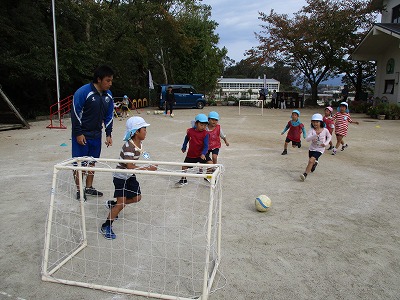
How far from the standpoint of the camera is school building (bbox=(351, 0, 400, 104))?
18516mm

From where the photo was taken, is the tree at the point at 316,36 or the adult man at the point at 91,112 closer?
the adult man at the point at 91,112

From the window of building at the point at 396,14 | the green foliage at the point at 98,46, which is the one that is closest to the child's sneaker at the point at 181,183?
the green foliage at the point at 98,46

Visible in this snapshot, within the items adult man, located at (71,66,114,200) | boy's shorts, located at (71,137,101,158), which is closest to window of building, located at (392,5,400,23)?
adult man, located at (71,66,114,200)

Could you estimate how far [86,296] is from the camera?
9.04 feet

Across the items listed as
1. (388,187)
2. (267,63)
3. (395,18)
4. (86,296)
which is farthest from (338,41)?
(86,296)

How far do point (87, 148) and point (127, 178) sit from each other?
1.33m

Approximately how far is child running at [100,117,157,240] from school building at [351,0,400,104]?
1760 centimetres

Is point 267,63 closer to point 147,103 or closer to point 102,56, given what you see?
point 147,103

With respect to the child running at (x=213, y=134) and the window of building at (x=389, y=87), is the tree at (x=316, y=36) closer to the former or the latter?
the window of building at (x=389, y=87)

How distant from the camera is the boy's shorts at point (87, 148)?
4555mm

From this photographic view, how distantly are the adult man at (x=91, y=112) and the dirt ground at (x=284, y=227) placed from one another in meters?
1.02

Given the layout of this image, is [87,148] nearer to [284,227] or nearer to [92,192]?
[92,192]

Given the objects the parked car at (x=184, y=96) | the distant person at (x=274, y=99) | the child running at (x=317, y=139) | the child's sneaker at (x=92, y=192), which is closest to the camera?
the child's sneaker at (x=92, y=192)

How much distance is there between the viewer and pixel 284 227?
406 cm
